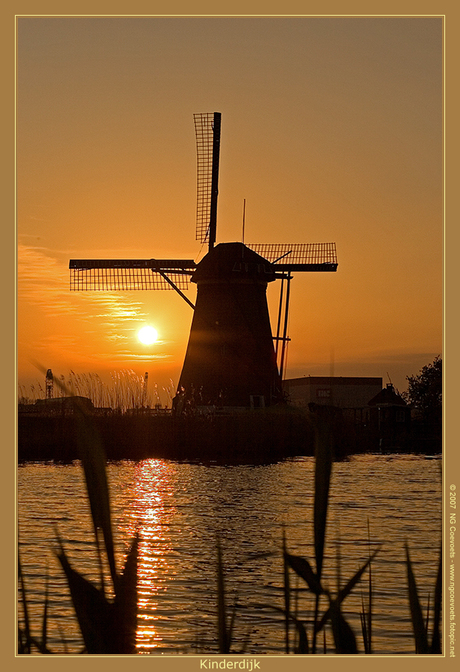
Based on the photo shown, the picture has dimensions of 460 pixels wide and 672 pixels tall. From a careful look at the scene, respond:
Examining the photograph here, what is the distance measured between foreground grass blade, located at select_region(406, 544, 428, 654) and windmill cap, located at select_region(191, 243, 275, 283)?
28367 millimetres

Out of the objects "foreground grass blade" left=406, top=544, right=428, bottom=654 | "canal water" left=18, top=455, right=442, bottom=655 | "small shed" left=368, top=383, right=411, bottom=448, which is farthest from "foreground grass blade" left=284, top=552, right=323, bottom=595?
"small shed" left=368, top=383, right=411, bottom=448

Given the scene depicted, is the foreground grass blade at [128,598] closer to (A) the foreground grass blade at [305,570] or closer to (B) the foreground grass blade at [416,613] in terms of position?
(A) the foreground grass blade at [305,570]

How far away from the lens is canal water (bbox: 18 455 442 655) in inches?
344

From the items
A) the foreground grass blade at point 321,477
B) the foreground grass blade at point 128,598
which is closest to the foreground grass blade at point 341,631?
the foreground grass blade at point 321,477

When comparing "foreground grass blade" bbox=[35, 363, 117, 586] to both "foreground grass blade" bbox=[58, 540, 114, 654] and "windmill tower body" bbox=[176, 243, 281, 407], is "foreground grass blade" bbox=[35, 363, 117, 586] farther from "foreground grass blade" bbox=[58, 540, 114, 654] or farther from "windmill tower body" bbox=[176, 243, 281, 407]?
"windmill tower body" bbox=[176, 243, 281, 407]

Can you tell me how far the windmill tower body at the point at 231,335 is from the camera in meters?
30.8

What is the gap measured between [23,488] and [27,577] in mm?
10075

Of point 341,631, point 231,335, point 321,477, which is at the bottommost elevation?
point 341,631

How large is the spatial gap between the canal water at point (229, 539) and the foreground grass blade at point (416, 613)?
9.1 inches

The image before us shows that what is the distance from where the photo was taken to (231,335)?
102 ft

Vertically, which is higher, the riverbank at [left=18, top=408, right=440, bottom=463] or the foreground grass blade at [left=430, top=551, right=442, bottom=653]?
the foreground grass blade at [left=430, top=551, right=442, bottom=653]

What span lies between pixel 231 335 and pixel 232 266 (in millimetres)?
2389

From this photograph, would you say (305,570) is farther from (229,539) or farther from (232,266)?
(232,266)

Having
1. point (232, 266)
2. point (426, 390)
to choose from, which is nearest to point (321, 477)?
point (232, 266)
